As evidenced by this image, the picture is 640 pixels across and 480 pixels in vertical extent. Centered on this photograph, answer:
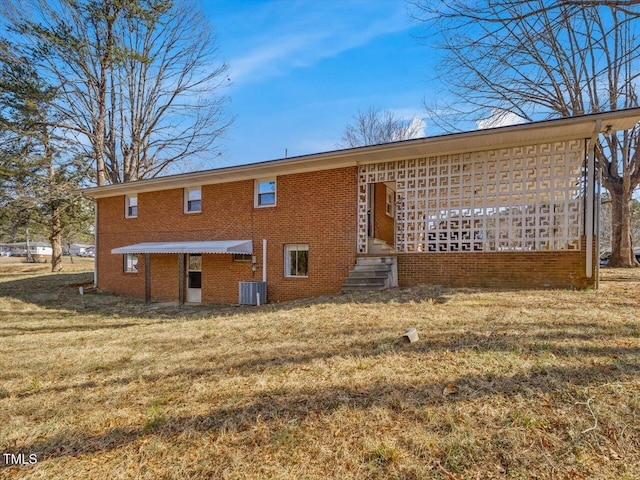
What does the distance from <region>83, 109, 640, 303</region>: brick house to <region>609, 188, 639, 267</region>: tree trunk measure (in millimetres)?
10417

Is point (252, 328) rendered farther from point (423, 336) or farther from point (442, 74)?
point (442, 74)

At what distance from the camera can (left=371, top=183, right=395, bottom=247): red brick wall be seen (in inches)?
511

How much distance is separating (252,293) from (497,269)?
711 cm

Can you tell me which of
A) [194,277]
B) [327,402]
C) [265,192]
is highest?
[265,192]

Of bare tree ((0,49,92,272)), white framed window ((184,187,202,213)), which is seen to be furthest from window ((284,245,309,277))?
bare tree ((0,49,92,272))

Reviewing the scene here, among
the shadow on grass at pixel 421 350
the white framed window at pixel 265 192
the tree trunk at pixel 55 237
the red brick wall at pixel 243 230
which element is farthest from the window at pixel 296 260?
the tree trunk at pixel 55 237

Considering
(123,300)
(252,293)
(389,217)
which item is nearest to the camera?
(252,293)

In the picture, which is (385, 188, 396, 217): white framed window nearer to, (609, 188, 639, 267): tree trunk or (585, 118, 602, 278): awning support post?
(585, 118, 602, 278): awning support post

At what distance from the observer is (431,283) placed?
964cm

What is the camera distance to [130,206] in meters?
15.6

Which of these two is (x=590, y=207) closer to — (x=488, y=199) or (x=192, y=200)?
(x=488, y=199)

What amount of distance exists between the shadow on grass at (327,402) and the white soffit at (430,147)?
5.87 m

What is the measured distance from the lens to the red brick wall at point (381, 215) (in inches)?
511

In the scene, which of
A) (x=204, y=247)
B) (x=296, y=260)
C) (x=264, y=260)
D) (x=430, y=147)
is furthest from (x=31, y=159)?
(x=430, y=147)
